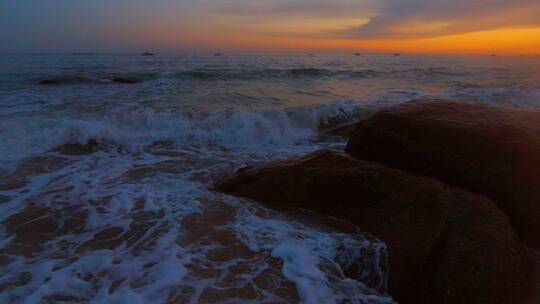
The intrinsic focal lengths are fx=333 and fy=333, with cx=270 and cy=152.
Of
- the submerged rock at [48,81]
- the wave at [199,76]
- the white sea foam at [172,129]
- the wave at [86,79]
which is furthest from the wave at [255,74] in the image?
the white sea foam at [172,129]

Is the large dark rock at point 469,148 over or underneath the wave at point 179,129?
over

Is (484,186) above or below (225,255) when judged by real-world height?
above

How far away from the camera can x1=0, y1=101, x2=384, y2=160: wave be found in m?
7.36

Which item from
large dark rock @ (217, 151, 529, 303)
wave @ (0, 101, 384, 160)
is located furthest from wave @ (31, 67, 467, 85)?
large dark rock @ (217, 151, 529, 303)

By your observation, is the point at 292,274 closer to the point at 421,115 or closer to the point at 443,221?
the point at 443,221

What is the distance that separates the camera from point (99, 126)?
7953 millimetres

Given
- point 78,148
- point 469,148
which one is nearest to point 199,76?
point 78,148

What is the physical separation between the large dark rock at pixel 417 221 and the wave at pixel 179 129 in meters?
3.38

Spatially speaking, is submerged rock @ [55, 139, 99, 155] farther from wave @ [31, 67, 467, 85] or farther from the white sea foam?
wave @ [31, 67, 467, 85]

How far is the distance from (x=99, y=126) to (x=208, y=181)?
408 cm

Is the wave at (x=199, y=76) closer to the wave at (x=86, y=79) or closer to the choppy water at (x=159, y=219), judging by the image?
the wave at (x=86, y=79)

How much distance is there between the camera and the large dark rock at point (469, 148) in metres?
3.64

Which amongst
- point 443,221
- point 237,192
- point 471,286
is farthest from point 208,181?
point 471,286

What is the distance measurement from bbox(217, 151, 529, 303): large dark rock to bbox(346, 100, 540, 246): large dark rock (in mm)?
389
